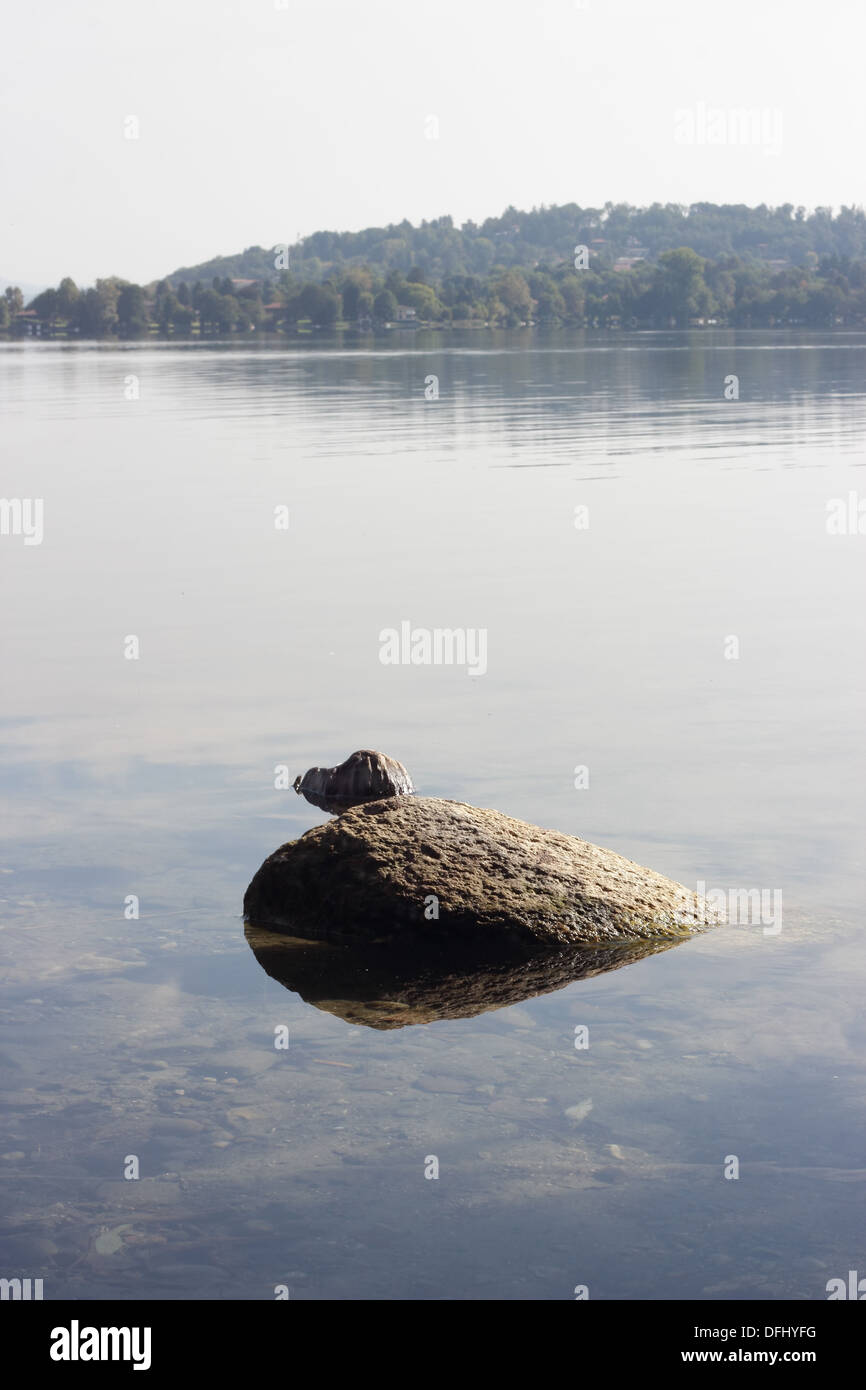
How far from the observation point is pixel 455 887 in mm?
9734

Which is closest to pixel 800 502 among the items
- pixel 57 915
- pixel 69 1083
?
pixel 57 915

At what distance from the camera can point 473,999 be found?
9000 millimetres

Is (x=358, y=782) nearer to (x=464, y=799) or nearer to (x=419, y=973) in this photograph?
(x=464, y=799)

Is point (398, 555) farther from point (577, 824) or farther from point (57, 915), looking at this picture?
point (57, 915)

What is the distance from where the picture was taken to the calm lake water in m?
6.77

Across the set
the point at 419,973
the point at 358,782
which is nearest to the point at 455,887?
the point at 419,973

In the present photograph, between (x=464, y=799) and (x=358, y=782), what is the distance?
2.63 ft

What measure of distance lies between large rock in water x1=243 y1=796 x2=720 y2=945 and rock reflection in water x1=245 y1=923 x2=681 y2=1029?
12 centimetres

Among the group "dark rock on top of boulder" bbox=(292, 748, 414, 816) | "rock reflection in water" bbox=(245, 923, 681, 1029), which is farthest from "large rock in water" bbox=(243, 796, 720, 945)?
"dark rock on top of boulder" bbox=(292, 748, 414, 816)

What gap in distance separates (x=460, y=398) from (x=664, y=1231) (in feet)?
172

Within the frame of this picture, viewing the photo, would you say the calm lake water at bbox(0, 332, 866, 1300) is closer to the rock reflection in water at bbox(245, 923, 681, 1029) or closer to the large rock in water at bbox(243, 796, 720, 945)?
the rock reflection in water at bbox(245, 923, 681, 1029)

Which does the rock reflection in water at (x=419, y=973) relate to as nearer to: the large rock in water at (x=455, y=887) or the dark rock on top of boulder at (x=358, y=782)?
the large rock in water at (x=455, y=887)
